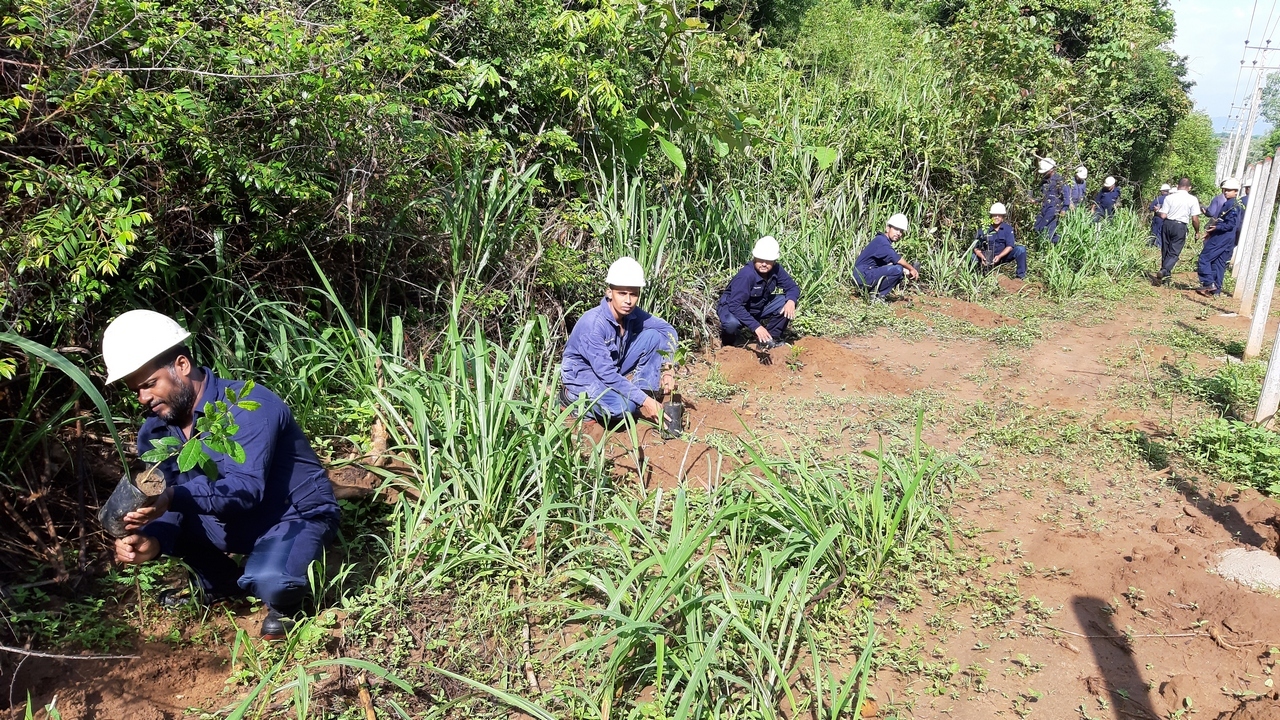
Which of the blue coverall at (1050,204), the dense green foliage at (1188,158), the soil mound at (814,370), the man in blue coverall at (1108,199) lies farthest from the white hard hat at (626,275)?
the dense green foliage at (1188,158)

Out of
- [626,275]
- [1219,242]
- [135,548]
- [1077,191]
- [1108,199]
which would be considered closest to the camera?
[135,548]

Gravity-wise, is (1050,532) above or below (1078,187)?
below

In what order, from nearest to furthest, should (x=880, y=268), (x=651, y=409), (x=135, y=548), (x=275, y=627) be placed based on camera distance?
(x=135, y=548)
(x=275, y=627)
(x=651, y=409)
(x=880, y=268)

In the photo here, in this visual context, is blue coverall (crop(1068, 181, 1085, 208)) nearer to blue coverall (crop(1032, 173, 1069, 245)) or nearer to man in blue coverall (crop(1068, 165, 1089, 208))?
man in blue coverall (crop(1068, 165, 1089, 208))

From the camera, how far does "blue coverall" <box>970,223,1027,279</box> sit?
8984 millimetres

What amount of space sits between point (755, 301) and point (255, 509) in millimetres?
4019

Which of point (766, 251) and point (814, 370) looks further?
point (766, 251)

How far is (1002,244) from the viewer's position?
359 inches

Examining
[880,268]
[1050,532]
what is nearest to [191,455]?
[1050,532]

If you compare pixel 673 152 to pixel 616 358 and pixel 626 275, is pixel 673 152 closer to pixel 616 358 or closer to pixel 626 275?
pixel 626 275

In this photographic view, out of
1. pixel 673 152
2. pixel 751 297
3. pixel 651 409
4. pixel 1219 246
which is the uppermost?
pixel 673 152

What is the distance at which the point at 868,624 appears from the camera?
274 centimetres

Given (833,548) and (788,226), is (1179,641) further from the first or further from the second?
(788,226)

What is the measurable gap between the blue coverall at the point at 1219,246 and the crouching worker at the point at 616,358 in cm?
890
